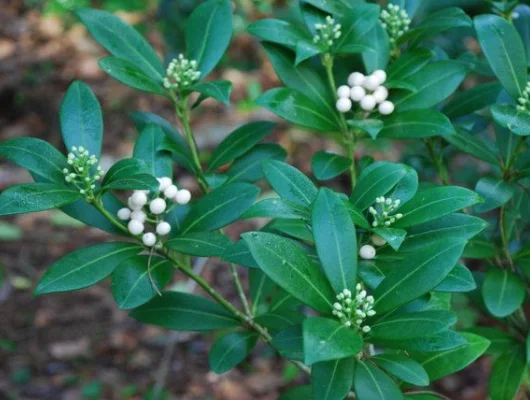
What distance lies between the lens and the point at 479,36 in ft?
4.68

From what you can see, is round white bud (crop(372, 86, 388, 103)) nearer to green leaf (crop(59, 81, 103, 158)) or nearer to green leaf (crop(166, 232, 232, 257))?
green leaf (crop(166, 232, 232, 257))

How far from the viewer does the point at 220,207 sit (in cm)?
135

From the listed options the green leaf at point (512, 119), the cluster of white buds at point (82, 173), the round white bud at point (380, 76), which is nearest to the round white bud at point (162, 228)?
the cluster of white buds at point (82, 173)

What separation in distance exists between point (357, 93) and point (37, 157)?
599 mm

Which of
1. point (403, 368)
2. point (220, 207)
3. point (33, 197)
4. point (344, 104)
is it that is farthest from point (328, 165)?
point (33, 197)

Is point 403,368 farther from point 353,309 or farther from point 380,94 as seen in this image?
point 380,94

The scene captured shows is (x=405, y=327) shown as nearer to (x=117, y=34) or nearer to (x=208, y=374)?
(x=117, y=34)

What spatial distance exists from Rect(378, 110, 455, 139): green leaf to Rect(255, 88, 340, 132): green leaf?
114 mm

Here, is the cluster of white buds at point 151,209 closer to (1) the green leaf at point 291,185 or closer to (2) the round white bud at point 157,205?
(2) the round white bud at point 157,205

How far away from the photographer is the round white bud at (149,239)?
4.27ft

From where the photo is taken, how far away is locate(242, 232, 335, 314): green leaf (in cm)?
103

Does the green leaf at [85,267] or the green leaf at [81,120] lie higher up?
the green leaf at [81,120]

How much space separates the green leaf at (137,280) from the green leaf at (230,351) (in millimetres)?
288

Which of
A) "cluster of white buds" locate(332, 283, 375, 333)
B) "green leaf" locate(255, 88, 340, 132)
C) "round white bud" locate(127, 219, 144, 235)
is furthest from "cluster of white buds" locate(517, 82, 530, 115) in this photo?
"round white bud" locate(127, 219, 144, 235)
